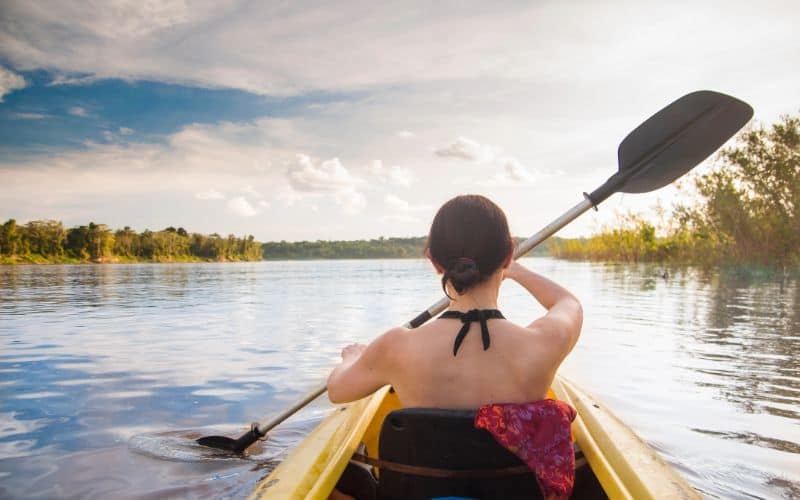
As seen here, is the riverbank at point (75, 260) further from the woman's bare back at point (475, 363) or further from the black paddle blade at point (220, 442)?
the woman's bare back at point (475, 363)

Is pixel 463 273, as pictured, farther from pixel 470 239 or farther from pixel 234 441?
pixel 234 441

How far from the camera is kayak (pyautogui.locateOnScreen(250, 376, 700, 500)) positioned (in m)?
2.05

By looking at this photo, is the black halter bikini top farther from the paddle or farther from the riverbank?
the riverbank

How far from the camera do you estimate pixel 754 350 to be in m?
7.56

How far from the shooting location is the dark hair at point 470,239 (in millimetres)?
1658

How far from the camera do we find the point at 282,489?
2.05 m

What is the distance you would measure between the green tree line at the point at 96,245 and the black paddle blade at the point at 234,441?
75056 mm

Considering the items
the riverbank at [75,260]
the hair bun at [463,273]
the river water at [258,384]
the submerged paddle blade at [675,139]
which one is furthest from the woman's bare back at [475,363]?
the riverbank at [75,260]

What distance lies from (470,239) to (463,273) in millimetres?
101

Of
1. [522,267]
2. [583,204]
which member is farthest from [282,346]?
[522,267]

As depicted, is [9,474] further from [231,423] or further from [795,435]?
[795,435]

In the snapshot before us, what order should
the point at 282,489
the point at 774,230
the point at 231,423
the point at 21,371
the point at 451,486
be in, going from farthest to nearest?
the point at 774,230, the point at 21,371, the point at 231,423, the point at 282,489, the point at 451,486

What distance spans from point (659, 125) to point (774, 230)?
76.3 feet

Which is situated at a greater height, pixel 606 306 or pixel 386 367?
pixel 386 367
